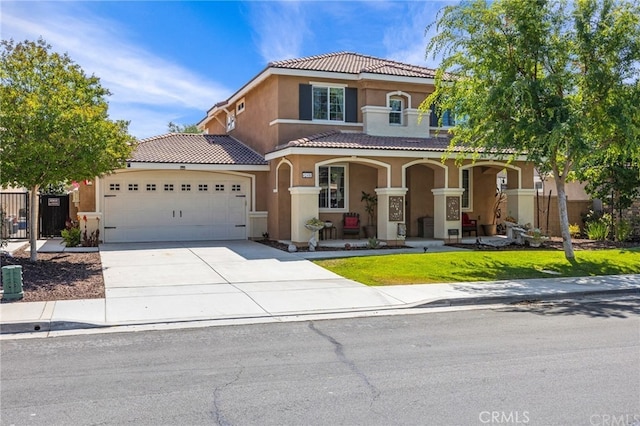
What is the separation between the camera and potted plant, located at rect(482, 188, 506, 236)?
2383cm

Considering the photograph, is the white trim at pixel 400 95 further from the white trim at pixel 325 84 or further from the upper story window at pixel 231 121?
the upper story window at pixel 231 121

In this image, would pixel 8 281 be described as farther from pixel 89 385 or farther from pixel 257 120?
pixel 257 120

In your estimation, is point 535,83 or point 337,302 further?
point 535,83

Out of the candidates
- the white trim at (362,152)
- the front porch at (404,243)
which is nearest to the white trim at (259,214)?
the front porch at (404,243)

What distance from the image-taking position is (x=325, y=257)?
650 inches

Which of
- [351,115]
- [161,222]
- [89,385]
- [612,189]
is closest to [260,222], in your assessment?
[161,222]

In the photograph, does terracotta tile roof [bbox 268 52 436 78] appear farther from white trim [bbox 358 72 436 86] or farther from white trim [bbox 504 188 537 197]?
white trim [bbox 504 188 537 197]

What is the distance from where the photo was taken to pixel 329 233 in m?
21.1

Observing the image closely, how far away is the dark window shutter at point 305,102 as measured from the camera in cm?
2077

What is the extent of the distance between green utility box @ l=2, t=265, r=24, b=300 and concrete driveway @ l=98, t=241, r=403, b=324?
5.29ft

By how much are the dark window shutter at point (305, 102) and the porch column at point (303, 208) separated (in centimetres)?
349

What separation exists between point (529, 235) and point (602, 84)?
24.4ft

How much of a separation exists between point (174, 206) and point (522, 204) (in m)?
13.3

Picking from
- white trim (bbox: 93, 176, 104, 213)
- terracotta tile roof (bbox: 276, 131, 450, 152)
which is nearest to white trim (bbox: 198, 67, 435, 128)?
terracotta tile roof (bbox: 276, 131, 450, 152)
